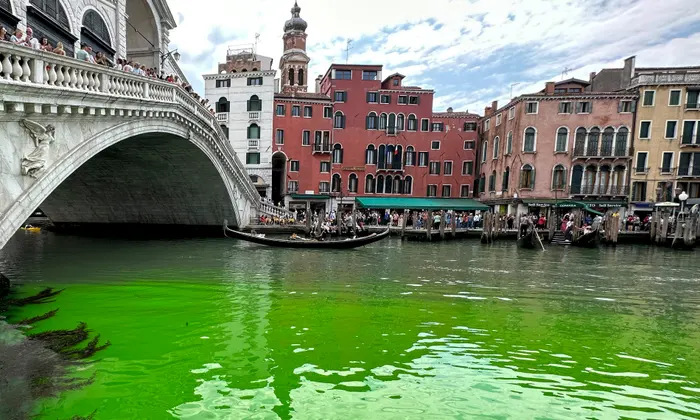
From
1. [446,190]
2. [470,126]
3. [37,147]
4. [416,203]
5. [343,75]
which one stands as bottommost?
[416,203]

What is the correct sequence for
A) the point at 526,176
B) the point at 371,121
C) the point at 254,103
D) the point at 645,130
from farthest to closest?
the point at 371,121
the point at 254,103
the point at 526,176
the point at 645,130

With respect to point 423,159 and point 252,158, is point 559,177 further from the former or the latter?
point 252,158

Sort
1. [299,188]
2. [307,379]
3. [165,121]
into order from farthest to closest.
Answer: [299,188] → [165,121] → [307,379]

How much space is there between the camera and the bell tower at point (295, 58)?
29672 millimetres

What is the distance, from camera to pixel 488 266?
37.9 feet

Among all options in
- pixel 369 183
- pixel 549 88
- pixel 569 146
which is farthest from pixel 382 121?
pixel 569 146

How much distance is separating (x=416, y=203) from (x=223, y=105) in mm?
14826

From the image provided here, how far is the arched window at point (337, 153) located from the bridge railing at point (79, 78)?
48.2ft

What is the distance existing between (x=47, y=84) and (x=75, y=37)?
21.4 feet

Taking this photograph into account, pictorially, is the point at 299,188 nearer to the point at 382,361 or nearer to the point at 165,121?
the point at 165,121

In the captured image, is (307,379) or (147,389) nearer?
(147,389)

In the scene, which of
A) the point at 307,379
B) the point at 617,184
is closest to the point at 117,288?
the point at 307,379

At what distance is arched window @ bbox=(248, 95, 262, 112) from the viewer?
2534 cm

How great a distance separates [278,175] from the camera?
89.8 ft
